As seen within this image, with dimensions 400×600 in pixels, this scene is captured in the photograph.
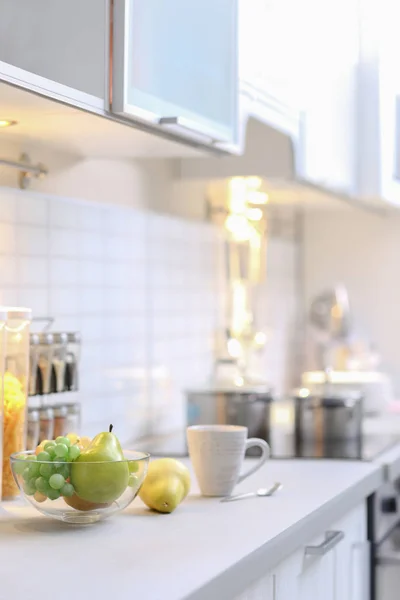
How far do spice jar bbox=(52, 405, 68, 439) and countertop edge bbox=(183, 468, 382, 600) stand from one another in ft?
1.73

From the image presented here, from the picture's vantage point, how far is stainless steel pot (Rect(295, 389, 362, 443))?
8.29 ft

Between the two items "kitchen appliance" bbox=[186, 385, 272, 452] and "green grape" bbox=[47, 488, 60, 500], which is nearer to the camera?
"green grape" bbox=[47, 488, 60, 500]

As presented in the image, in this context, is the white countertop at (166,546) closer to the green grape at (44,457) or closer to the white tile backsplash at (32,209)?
the green grape at (44,457)

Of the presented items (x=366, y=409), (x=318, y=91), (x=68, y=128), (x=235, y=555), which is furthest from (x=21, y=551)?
(x=366, y=409)

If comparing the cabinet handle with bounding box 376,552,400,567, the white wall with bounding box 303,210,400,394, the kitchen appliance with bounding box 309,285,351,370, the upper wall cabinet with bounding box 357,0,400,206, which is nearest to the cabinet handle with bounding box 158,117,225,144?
the cabinet handle with bounding box 376,552,400,567

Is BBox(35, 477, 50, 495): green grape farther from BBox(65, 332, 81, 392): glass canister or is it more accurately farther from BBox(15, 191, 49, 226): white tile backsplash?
BBox(15, 191, 49, 226): white tile backsplash

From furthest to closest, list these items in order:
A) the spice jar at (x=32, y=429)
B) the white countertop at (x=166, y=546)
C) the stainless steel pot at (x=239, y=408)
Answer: the stainless steel pot at (x=239, y=408) → the spice jar at (x=32, y=429) → the white countertop at (x=166, y=546)

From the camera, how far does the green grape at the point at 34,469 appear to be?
1469 mm

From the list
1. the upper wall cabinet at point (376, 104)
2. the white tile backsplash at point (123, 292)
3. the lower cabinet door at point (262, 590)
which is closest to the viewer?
the lower cabinet door at point (262, 590)

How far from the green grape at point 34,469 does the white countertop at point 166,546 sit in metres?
0.08

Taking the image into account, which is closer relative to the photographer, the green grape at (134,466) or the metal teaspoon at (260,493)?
the green grape at (134,466)

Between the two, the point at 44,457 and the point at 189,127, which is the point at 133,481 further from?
the point at 189,127

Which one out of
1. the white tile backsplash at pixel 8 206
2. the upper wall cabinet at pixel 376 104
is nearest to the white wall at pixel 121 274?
the white tile backsplash at pixel 8 206

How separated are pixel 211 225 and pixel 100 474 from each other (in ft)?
5.63
